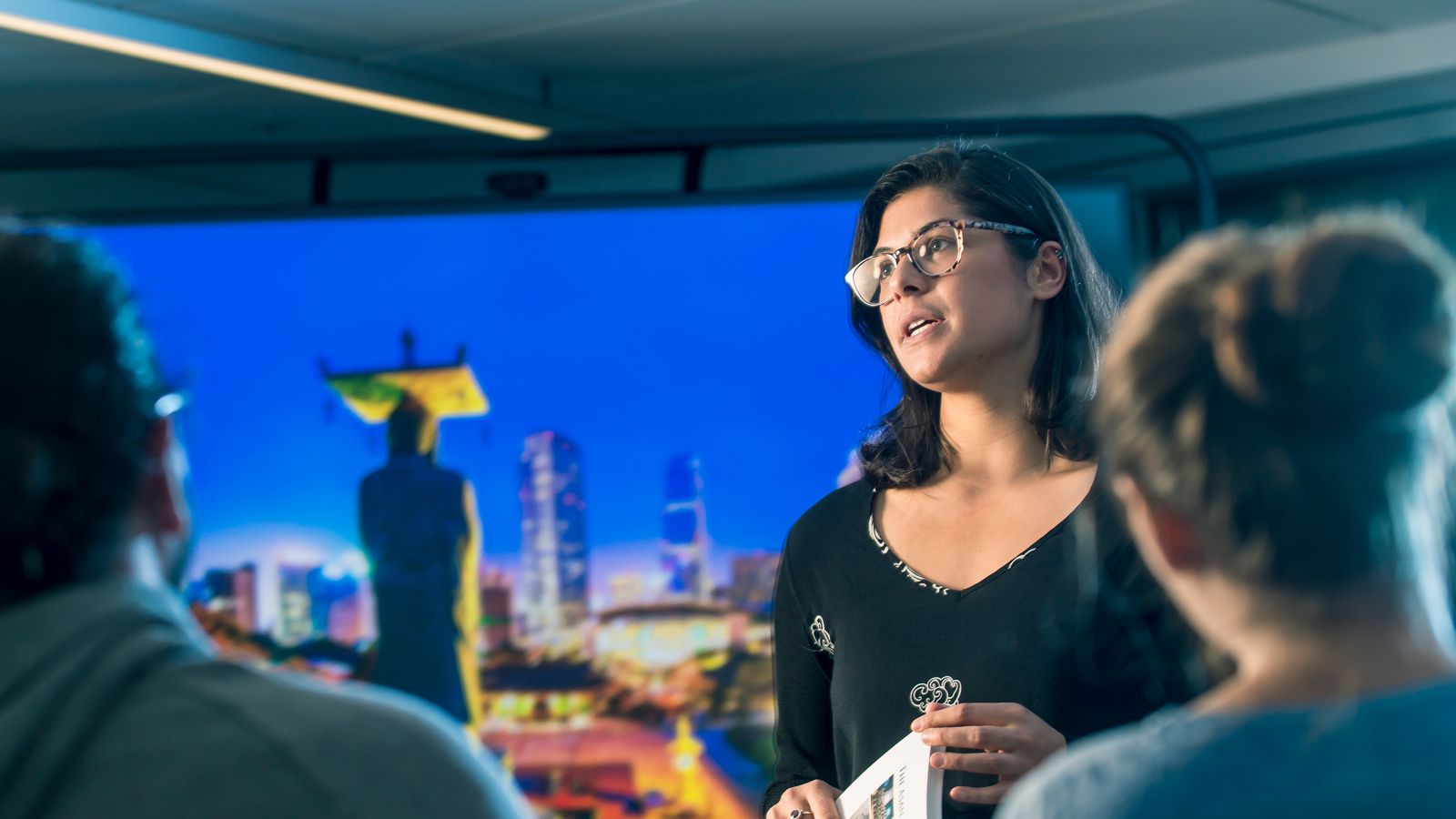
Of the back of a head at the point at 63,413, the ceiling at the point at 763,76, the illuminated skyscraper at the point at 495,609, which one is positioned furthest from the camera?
the ceiling at the point at 763,76

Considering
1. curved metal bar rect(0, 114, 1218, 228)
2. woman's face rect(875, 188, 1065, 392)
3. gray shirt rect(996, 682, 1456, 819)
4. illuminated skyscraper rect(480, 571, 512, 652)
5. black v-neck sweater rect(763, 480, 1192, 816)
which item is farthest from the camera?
illuminated skyscraper rect(480, 571, 512, 652)

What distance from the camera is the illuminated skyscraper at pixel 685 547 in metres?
3.84

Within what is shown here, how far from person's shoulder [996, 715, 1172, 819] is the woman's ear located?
1021 mm

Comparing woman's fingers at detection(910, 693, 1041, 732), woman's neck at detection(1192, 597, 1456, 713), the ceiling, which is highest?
the ceiling

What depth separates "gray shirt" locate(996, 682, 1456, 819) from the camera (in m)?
0.69

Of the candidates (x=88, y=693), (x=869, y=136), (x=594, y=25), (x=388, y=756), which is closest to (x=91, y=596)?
(x=88, y=693)

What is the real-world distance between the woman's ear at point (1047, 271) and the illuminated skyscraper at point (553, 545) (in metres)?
2.22

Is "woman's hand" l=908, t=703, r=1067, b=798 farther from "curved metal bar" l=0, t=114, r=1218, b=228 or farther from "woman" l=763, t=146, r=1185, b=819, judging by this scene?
"curved metal bar" l=0, t=114, r=1218, b=228

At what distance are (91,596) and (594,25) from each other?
11.5 feet

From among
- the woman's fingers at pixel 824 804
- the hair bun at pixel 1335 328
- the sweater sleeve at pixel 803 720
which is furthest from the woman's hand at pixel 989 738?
the hair bun at pixel 1335 328

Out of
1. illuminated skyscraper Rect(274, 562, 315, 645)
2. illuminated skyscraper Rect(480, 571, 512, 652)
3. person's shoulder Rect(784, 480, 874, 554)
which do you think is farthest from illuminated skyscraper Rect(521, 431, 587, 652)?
person's shoulder Rect(784, 480, 874, 554)

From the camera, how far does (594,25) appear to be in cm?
412

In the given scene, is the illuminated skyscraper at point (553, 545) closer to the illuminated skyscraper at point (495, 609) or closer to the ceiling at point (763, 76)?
the illuminated skyscraper at point (495, 609)

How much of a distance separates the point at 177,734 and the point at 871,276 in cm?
116
